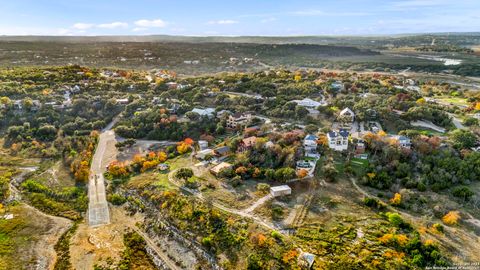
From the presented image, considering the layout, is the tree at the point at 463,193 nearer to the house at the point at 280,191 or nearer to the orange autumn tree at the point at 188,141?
the house at the point at 280,191

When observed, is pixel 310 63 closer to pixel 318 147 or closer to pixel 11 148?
pixel 318 147

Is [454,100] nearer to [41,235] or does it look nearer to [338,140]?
[338,140]

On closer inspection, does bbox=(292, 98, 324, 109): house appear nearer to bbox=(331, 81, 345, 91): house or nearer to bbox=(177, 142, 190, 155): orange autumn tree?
bbox=(331, 81, 345, 91): house

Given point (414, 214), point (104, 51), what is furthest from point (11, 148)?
point (104, 51)

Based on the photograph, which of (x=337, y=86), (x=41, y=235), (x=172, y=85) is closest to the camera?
(x=41, y=235)

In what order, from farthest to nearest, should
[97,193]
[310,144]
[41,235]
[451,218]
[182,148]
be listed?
[182,148]
[310,144]
[97,193]
[41,235]
[451,218]

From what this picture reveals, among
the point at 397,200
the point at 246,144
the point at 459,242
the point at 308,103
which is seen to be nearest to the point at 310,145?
the point at 246,144

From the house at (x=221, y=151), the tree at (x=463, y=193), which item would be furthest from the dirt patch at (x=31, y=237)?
the tree at (x=463, y=193)

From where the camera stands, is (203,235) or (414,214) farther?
(414,214)
